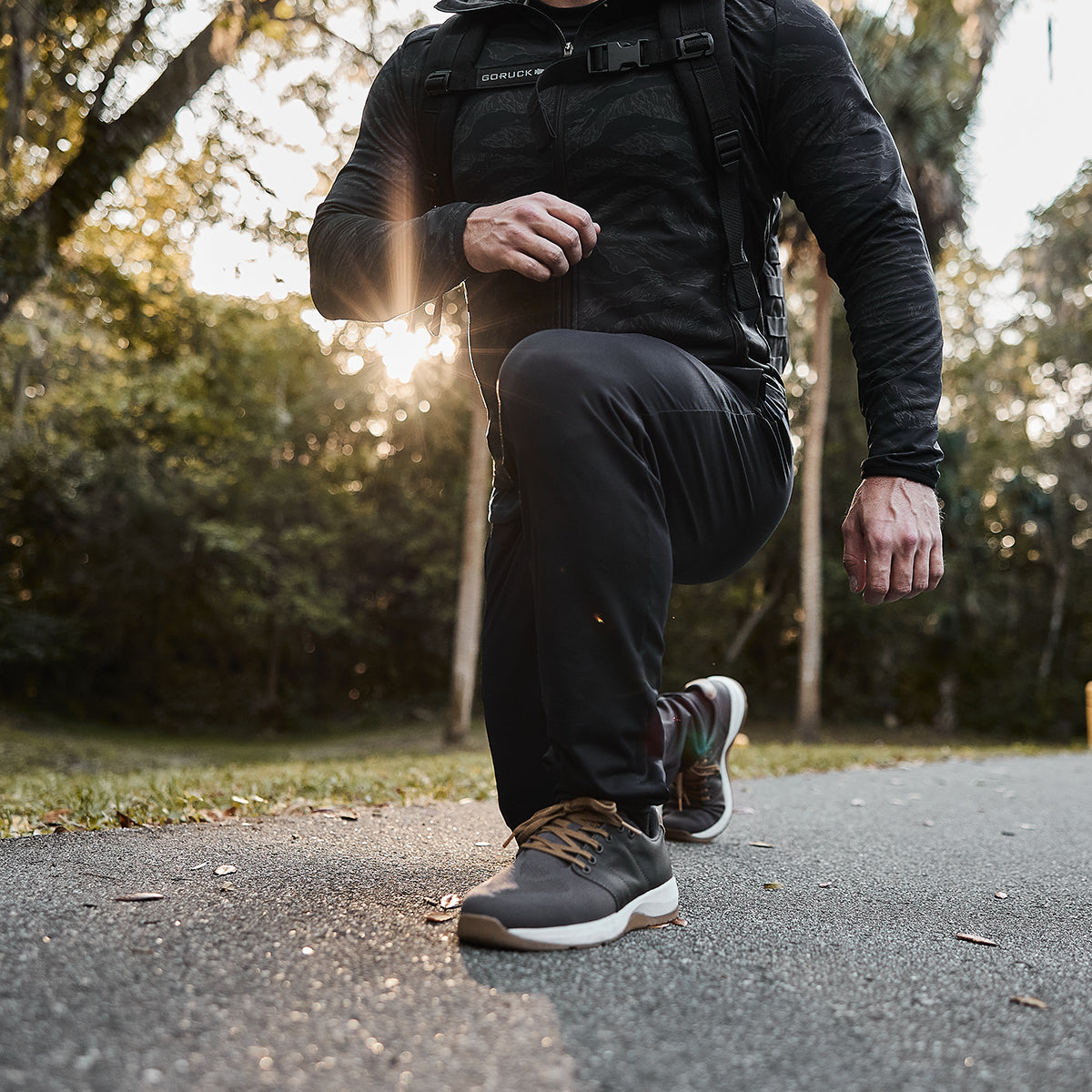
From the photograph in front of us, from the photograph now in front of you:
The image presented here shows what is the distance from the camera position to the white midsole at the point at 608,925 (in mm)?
1395

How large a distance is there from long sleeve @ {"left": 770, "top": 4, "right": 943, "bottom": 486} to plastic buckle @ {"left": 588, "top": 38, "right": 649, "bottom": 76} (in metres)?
0.28

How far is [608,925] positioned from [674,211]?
1321 millimetres

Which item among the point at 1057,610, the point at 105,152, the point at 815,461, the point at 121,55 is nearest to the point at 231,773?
the point at 105,152

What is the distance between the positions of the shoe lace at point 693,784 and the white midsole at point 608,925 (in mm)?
1016

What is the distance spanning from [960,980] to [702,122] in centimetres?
157

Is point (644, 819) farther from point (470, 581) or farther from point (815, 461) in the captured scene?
point (815, 461)

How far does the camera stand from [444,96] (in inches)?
79.1

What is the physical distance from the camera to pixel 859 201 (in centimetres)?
185

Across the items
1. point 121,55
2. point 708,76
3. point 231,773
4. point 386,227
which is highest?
point 121,55

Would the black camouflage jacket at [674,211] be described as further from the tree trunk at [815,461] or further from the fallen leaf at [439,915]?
the tree trunk at [815,461]

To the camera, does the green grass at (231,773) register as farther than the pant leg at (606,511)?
Yes

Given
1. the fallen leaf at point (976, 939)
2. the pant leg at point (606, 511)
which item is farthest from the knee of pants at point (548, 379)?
the fallen leaf at point (976, 939)

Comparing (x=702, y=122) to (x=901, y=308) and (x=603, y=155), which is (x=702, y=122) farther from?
(x=901, y=308)

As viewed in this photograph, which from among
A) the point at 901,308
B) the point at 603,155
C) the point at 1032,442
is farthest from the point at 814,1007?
the point at 1032,442
